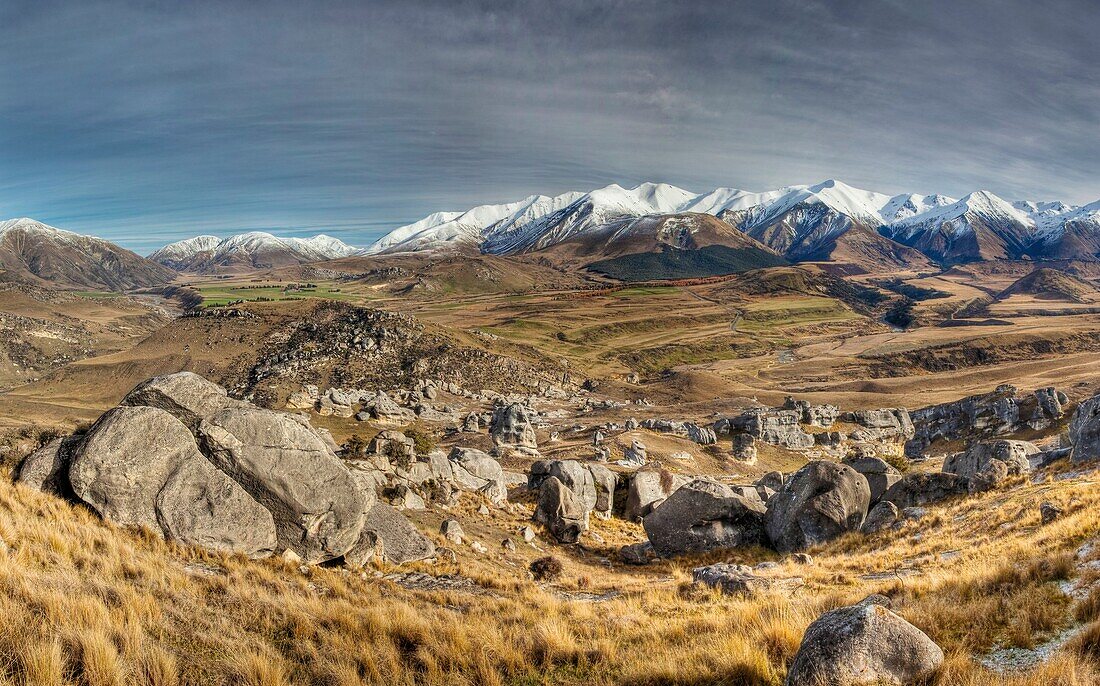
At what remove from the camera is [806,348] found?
6604 inches

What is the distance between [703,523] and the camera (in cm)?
2555

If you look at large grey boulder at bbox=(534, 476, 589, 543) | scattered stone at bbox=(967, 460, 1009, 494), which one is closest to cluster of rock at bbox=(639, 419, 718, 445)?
scattered stone at bbox=(967, 460, 1009, 494)

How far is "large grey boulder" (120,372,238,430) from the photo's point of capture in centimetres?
1480

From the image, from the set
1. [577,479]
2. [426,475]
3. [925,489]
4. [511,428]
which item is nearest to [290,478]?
[426,475]

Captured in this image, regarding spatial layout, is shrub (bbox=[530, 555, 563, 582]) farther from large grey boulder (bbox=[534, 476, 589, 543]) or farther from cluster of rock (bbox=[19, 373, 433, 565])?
large grey boulder (bbox=[534, 476, 589, 543])

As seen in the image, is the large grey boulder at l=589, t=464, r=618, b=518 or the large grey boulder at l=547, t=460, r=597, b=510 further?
the large grey boulder at l=589, t=464, r=618, b=518

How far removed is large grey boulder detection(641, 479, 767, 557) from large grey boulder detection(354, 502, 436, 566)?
12465 millimetres

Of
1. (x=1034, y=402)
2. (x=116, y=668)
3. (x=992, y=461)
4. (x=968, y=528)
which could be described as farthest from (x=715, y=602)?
(x=1034, y=402)

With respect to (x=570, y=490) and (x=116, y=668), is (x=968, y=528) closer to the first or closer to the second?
(x=570, y=490)

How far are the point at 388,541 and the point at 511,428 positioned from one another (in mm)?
42179

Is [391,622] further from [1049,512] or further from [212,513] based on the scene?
[1049,512]

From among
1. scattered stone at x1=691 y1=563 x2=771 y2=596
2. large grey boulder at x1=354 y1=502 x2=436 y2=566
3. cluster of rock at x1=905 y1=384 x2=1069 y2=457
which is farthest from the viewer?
cluster of rock at x1=905 y1=384 x2=1069 y2=457

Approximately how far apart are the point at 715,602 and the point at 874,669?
25.2 feet

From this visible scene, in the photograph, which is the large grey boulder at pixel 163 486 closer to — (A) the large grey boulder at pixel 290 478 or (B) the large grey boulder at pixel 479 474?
(A) the large grey boulder at pixel 290 478
